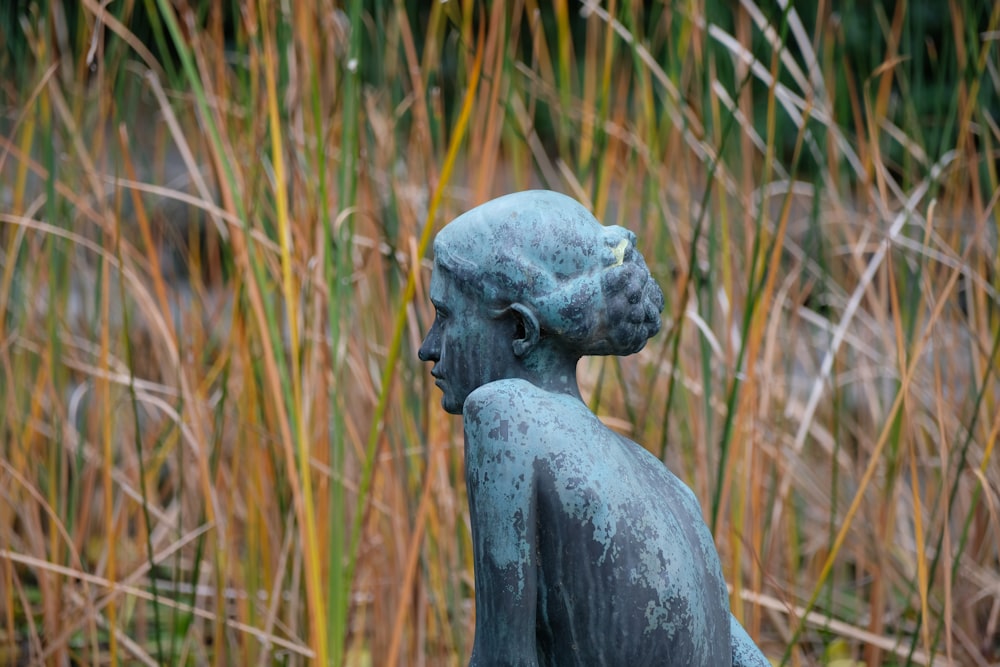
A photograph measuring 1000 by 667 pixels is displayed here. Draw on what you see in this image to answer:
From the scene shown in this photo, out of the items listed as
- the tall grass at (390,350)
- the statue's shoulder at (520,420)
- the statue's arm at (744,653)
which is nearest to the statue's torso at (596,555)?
the statue's shoulder at (520,420)

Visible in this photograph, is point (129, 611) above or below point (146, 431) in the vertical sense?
below

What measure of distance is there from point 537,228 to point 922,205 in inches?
60.2

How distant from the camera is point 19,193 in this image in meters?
1.79

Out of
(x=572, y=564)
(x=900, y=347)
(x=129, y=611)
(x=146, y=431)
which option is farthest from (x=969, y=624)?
(x=146, y=431)

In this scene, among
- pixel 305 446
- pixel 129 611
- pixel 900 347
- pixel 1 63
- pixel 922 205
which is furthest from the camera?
pixel 922 205

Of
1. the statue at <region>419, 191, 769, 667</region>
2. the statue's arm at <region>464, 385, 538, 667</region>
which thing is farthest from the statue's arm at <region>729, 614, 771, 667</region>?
the statue's arm at <region>464, 385, 538, 667</region>

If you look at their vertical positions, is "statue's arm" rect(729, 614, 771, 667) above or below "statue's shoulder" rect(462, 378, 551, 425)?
below

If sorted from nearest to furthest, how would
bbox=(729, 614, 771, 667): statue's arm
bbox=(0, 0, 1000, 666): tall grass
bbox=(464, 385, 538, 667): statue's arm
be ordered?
bbox=(464, 385, 538, 667): statue's arm < bbox=(729, 614, 771, 667): statue's arm < bbox=(0, 0, 1000, 666): tall grass

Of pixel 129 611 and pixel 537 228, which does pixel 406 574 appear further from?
pixel 129 611

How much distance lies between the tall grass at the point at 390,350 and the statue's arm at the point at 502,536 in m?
0.36

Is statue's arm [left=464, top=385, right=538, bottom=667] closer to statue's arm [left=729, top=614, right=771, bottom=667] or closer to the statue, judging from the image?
the statue

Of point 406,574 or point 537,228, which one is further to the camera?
point 406,574

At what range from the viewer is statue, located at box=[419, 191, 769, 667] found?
83cm

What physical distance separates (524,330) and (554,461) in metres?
0.10
